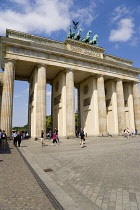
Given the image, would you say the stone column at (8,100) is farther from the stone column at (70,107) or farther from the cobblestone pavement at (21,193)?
the cobblestone pavement at (21,193)

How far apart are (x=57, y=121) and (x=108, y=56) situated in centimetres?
1885

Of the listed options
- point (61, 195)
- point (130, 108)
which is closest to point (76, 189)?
point (61, 195)

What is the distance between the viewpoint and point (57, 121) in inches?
1142

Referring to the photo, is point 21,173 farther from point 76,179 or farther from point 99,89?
point 99,89

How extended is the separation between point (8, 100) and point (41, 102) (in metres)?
4.91

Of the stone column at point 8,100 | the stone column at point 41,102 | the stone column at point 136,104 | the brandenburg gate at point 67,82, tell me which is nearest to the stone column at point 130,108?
the brandenburg gate at point 67,82

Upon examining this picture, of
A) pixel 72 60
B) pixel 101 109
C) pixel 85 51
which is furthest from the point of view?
pixel 85 51

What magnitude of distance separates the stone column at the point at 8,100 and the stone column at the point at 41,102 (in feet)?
13.2

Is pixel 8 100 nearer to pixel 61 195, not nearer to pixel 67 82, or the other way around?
pixel 67 82

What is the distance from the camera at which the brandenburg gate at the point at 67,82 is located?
22547 millimetres

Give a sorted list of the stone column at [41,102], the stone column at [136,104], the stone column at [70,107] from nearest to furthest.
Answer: the stone column at [41,102]
the stone column at [70,107]
the stone column at [136,104]

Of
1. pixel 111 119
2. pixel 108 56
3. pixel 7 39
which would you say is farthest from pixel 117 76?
pixel 7 39

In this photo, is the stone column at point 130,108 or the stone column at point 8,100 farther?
the stone column at point 130,108

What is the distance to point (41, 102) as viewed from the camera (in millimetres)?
23297
